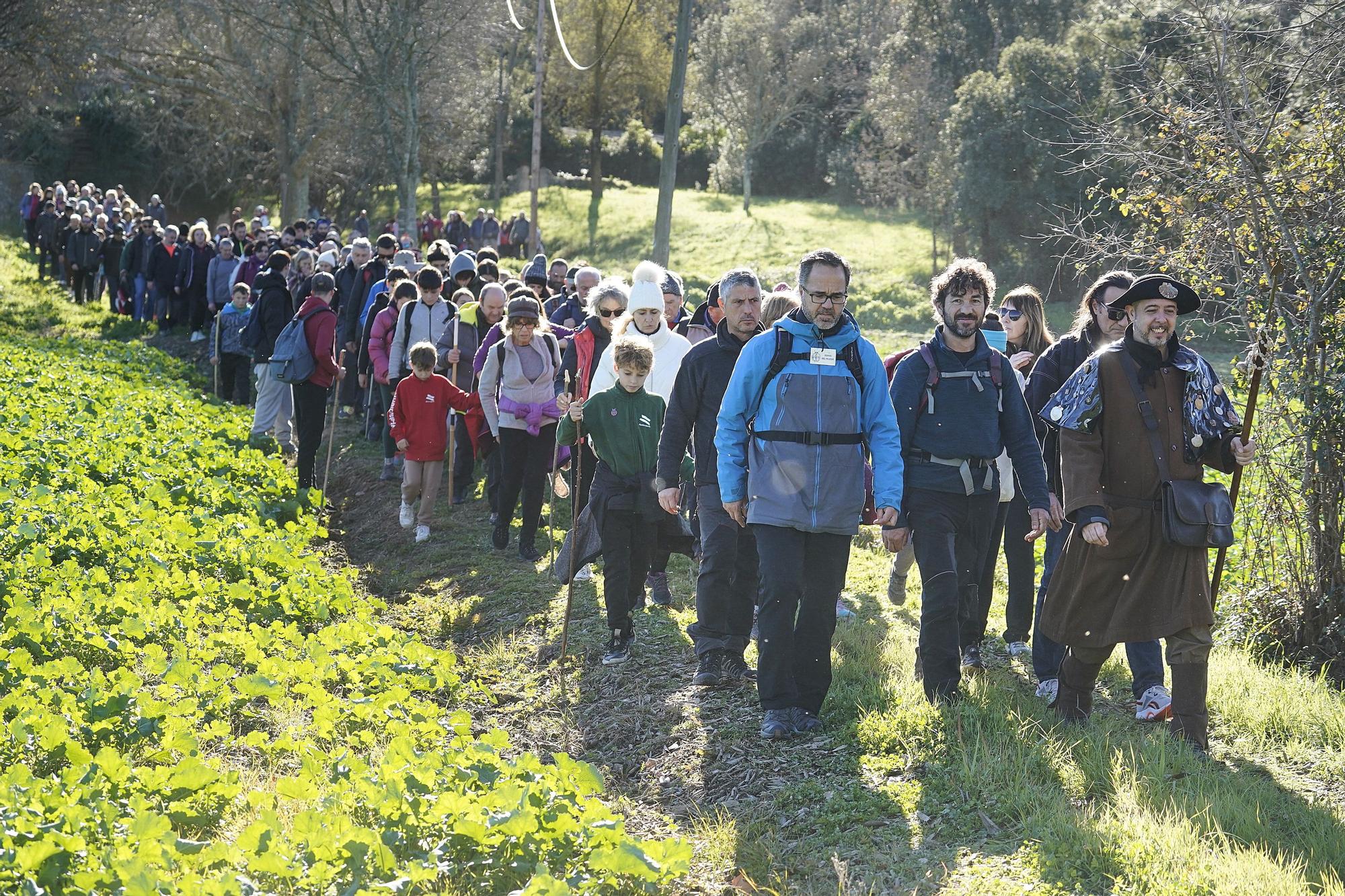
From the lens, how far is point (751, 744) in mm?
6266

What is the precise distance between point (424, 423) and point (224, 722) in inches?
208

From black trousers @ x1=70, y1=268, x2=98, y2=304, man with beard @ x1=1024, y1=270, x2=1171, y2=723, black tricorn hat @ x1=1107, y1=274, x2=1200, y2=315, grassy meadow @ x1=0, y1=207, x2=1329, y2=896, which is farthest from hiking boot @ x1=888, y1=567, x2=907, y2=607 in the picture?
black trousers @ x1=70, y1=268, x2=98, y2=304

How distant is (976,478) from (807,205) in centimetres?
4607

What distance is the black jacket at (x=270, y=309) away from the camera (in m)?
13.3

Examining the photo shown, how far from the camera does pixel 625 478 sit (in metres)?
7.91

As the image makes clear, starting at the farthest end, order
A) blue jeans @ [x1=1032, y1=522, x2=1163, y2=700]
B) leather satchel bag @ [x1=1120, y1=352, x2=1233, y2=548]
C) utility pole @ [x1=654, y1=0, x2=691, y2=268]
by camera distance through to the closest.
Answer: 1. utility pole @ [x1=654, y1=0, x2=691, y2=268]
2. blue jeans @ [x1=1032, y1=522, x2=1163, y2=700]
3. leather satchel bag @ [x1=1120, y1=352, x2=1233, y2=548]

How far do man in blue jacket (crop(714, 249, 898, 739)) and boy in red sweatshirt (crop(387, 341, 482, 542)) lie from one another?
17.6 feet

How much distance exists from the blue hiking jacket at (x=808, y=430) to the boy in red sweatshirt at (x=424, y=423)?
5333 mm

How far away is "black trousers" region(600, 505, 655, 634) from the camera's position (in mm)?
7809

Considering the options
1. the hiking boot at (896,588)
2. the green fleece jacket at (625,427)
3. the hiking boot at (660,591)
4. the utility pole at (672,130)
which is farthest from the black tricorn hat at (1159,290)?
the utility pole at (672,130)

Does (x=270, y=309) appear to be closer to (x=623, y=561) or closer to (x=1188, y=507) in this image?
(x=623, y=561)

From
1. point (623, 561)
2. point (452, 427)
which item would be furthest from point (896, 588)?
point (452, 427)

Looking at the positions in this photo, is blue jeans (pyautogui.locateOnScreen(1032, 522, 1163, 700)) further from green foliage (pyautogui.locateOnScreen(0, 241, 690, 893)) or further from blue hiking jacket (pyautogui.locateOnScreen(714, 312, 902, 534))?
green foliage (pyautogui.locateOnScreen(0, 241, 690, 893))

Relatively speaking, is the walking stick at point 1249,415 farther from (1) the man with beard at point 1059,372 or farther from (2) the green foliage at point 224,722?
(2) the green foliage at point 224,722
